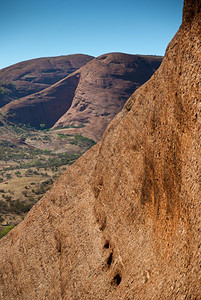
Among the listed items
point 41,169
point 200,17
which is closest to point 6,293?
point 200,17

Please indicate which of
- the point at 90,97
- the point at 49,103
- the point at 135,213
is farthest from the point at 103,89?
the point at 135,213

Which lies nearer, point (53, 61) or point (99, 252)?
→ point (99, 252)

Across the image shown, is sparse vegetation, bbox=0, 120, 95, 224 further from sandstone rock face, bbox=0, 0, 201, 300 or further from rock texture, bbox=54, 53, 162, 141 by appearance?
sandstone rock face, bbox=0, 0, 201, 300

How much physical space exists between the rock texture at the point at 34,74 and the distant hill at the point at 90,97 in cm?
1308

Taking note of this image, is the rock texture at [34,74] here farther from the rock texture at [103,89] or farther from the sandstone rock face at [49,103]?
the rock texture at [103,89]

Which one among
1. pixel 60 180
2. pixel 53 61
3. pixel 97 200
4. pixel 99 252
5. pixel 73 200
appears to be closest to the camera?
pixel 99 252

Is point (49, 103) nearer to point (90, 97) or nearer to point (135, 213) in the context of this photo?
point (90, 97)

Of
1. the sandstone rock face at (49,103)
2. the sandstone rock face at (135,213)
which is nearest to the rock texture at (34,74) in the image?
the sandstone rock face at (49,103)

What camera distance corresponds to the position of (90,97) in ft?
378

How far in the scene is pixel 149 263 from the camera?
6.82 m

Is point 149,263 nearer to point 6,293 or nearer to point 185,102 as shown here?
point 185,102

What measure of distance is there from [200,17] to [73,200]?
8398 mm

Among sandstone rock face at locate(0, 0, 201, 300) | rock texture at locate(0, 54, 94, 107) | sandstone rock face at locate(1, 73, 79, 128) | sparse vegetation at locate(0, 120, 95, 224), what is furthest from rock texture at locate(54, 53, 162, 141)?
sandstone rock face at locate(0, 0, 201, 300)

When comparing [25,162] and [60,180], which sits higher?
[60,180]
